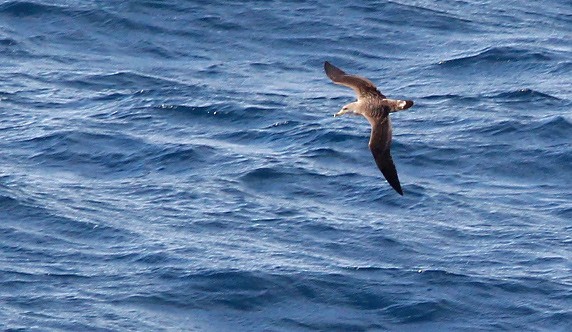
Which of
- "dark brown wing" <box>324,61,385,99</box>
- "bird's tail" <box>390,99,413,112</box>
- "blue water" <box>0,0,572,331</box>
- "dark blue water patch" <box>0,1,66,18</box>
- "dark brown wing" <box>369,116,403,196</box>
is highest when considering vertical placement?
"bird's tail" <box>390,99,413,112</box>

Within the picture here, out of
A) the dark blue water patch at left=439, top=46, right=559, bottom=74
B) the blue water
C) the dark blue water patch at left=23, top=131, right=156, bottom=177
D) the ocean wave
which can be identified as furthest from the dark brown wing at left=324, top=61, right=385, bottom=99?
the ocean wave

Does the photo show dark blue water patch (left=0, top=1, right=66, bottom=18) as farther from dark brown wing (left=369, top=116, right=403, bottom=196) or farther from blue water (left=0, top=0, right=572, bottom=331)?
dark brown wing (left=369, top=116, right=403, bottom=196)

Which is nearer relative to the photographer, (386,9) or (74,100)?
(74,100)

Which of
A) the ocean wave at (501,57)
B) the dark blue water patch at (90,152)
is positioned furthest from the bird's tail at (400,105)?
the ocean wave at (501,57)

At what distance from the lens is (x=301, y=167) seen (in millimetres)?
26250

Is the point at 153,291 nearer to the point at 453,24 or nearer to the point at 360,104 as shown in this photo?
the point at 360,104

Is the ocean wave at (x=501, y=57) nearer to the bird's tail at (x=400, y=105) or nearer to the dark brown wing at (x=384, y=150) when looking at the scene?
the bird's tail at (x=400, y=105)

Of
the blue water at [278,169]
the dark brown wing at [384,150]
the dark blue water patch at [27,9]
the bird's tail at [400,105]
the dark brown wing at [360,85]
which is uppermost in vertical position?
the bird's tail at [400,105]

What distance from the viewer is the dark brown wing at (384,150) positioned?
771 inches

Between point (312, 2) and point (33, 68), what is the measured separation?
6805 millimetres

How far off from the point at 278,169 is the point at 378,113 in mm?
5667

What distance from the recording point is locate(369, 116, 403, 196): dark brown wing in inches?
771

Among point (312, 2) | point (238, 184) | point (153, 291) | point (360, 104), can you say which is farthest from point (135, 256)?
point (312, 2)

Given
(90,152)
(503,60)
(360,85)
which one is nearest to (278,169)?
(90,152)
